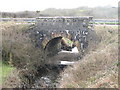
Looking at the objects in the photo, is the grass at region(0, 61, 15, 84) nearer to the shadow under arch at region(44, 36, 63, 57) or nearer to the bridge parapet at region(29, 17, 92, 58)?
the bridge parapet at region(29, 17, 92, 58)

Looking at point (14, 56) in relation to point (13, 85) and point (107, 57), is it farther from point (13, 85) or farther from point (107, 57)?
point (107, 57)

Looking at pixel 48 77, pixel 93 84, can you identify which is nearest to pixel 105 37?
pixel 48 77

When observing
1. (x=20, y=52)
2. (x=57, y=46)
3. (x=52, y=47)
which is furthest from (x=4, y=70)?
A: (x=57, y=46)

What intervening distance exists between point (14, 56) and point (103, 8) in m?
12.4

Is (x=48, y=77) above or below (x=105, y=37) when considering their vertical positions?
below

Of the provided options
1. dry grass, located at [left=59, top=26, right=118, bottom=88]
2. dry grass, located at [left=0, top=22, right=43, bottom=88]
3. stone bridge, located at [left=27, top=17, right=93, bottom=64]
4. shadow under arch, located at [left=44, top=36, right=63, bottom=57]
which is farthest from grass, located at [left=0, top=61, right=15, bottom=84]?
shadow under arch, located at [left=44, top=36, right=63, bottom=57]

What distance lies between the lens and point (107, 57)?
1485 cm

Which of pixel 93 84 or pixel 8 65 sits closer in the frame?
pixel 93 84

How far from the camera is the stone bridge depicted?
20.8 m

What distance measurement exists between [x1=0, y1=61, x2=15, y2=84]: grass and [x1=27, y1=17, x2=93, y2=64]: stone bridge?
5.45 metres

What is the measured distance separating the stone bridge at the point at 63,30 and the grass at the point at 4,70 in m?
5.45

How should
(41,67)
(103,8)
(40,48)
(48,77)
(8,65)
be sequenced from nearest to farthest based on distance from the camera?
1. (8,65)
2. (48,77)
3. (41,67)
4. (40,48)
5. (103,8)

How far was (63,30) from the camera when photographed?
21797 mm

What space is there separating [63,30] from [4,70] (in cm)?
680
